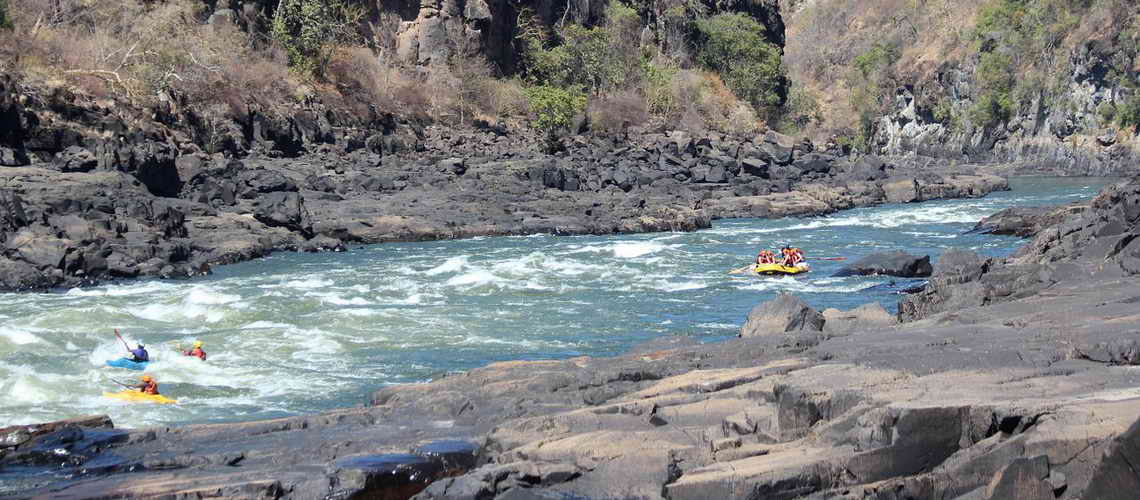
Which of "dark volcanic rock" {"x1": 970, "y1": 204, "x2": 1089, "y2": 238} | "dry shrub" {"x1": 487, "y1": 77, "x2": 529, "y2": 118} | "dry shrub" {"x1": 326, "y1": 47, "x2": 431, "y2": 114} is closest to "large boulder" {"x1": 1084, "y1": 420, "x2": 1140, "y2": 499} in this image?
"dark volcanic rock" {"x1": 970, "y1": 204, "x2": 1089, "y2": 238}

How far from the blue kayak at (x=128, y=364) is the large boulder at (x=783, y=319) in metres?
8.31

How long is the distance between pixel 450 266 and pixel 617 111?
121ft

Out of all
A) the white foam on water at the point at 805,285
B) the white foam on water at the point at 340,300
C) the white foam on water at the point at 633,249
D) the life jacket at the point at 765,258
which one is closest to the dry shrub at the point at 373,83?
the white foam on water at the point at 633,249

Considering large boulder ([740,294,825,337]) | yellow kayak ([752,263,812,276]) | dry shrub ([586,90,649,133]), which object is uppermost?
dry shrub ([586,90,649,133])

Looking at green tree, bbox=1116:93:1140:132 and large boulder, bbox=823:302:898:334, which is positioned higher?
green tree, bbox=1116:93:1140:132

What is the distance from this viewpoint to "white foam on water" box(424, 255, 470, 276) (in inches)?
1103

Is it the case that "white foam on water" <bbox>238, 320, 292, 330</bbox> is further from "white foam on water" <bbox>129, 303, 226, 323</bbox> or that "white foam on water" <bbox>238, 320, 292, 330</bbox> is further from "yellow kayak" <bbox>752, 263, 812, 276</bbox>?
"yellow kayak" <bbox>752, 263, 812, 276</bbox>

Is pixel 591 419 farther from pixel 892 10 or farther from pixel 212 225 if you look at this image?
pixel 892 10

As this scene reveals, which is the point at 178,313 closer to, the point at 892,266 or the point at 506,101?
the point at 892,266

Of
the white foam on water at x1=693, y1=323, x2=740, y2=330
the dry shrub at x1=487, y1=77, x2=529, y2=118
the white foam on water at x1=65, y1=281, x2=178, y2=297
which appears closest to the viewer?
the white foam on water at x1=693, y1=323, x2=740, y2=330

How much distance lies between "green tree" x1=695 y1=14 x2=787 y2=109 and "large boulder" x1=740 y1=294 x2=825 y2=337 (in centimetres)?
6308

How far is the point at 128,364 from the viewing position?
16.6 metres

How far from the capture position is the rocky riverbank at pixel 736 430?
7230mm

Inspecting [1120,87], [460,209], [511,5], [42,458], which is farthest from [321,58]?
[42,458]
